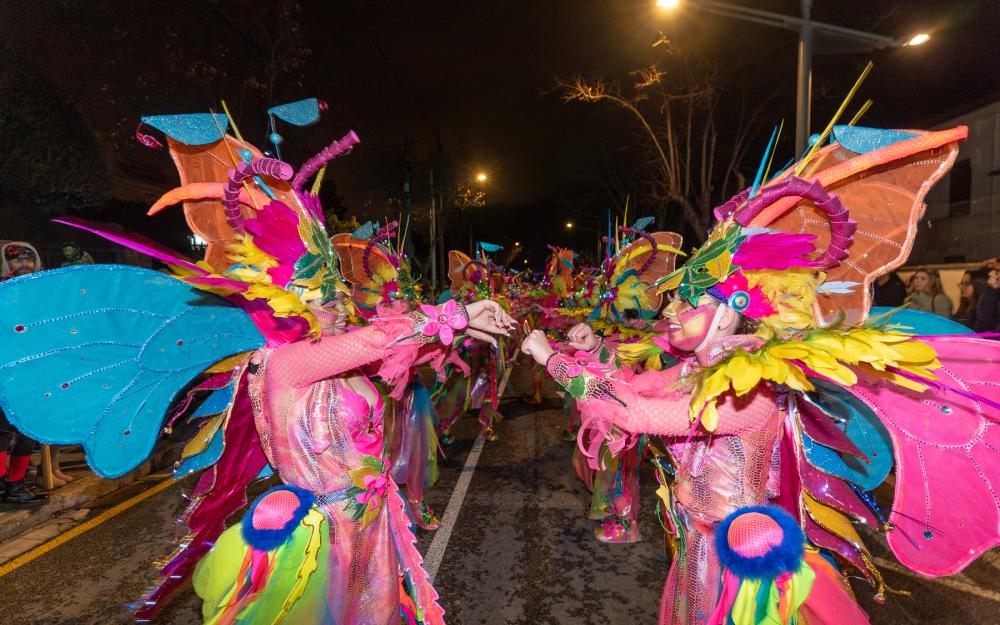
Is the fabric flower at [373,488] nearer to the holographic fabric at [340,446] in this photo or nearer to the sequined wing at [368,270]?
the holographic fabric at [340,446]

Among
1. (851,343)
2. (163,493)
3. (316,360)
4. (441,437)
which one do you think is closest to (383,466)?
(316,360)

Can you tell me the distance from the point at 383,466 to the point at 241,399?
0.69 meters

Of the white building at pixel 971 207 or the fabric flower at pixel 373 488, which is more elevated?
the white building at pixel 971 207

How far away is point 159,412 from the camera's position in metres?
2.16

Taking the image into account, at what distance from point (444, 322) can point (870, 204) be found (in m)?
1.78

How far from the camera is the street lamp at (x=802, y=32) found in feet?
20.9

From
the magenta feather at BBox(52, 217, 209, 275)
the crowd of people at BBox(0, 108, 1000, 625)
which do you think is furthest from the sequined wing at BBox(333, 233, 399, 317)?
the magenta feather at BBox(52, 217, 209, 275)

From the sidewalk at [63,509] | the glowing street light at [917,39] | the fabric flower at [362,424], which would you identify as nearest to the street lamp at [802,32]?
the glowing street light at [917,39]

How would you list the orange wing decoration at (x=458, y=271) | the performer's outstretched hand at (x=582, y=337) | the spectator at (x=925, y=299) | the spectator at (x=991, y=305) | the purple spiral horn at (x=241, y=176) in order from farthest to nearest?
1. the orange wing decoration at (x=458, y=271)
2. the spectator at (x=925, y=299)
3. the spectator at (x=991, y=305)
4. the performer's outstretched hand at (x=582, y=337)
5. the purple spiral horn at (x=241, y=176)

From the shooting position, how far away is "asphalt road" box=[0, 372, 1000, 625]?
3.36 meters

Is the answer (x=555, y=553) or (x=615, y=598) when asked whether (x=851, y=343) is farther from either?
(x=555, y=553)

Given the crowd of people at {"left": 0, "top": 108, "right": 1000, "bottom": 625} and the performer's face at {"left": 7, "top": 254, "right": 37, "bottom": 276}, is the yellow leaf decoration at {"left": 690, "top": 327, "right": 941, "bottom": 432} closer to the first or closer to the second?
the crowd of people at {"left": 0, "top": 108, "right": 1000, "bottom": 625}

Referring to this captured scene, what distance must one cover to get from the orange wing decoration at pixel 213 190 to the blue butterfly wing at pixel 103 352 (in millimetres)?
287

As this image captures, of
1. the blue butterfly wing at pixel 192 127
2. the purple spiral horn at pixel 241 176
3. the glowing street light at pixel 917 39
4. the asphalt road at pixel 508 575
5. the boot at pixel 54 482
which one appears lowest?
the asphalt road at pixel 508 575
